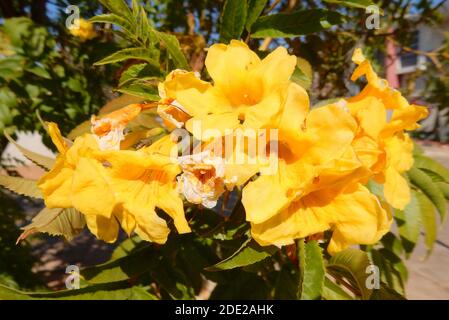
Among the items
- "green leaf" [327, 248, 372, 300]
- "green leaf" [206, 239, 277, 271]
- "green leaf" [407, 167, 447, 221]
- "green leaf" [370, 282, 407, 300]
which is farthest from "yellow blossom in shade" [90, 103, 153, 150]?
"green leaf" [407, 167, 447, 221]

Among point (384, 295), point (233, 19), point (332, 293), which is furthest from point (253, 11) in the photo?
point (332, 293)

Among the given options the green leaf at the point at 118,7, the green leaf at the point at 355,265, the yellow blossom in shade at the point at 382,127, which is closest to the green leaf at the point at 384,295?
the green leaf at the point at 355,265

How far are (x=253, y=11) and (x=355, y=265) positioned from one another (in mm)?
663

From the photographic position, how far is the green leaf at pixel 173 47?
868 millimetres

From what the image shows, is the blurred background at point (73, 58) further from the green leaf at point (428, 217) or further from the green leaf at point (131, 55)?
the green leaf at point (428, 217)

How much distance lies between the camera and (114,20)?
2.78 feet

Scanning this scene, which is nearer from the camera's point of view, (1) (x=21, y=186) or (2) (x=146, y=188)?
(2) (x=146, y=188)

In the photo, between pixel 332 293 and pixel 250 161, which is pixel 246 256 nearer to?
pixel 250 161

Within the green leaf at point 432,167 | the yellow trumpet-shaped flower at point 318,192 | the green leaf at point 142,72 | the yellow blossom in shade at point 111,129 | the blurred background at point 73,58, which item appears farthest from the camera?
the blurred background at point 73,58

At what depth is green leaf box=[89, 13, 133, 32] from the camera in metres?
0.81

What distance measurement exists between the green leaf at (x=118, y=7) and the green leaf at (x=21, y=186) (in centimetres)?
47

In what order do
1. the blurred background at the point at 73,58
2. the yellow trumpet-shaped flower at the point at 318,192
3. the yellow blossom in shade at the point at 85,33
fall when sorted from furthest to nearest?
the yellow blossom in shade at the point at 85,33 < the blurred background at the point at 73,58 < the yellow trumpet-shaped flower at the point at 318,192

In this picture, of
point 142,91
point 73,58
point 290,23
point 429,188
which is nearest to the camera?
point 142,91
